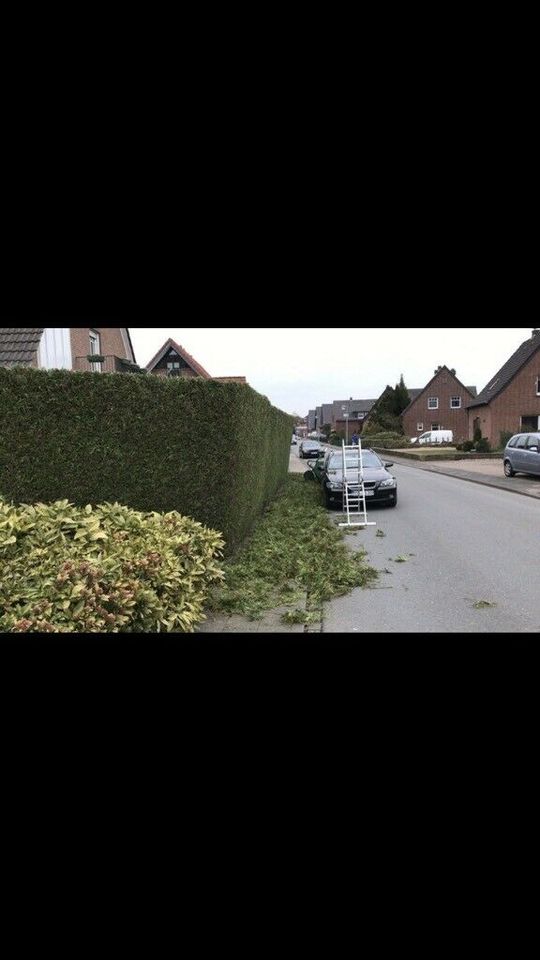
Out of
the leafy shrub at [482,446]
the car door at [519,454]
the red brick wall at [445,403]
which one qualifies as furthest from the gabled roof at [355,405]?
the car door at [519,454]

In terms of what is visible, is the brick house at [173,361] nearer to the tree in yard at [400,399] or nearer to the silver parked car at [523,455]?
the silver parked car at [523,455]

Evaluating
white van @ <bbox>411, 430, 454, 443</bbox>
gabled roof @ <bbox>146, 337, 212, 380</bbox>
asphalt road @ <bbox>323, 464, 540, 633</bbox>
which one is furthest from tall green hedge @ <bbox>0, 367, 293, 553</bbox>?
white van @ <bbox>411, 430, 454, 443</bbox>

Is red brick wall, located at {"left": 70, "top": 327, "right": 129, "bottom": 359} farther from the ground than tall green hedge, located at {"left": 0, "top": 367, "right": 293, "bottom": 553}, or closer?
farther from the ground

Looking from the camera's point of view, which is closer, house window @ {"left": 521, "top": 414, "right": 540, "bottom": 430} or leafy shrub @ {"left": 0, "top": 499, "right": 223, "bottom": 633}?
leafy shrub @ {"left": 0, "top": 499, "right": 223, "bottom": 633}

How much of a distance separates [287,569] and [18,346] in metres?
6.44

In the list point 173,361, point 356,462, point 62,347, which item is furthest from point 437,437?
point 62,347

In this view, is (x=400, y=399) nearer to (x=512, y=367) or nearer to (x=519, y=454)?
(x=512, y=367)

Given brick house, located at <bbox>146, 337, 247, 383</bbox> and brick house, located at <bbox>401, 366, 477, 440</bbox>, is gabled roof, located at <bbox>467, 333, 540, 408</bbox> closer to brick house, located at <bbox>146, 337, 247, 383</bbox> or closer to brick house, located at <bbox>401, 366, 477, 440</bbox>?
brick house, located at <bbox>401, 366, 477, 440</bbox>

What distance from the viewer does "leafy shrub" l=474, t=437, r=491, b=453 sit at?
30095 mm

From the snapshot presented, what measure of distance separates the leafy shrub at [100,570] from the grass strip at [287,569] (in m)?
0.44

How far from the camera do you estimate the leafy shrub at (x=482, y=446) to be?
3010 centimetres

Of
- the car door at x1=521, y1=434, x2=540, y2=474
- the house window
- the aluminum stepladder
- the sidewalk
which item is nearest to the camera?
the aluminum stepladder

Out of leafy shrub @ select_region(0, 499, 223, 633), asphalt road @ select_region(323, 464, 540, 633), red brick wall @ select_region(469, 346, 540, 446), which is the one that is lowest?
asphalt road @ select_region(323, 464, 540, 633)
